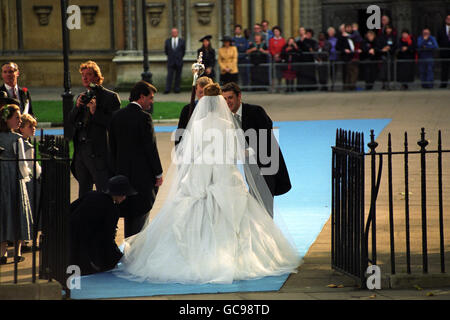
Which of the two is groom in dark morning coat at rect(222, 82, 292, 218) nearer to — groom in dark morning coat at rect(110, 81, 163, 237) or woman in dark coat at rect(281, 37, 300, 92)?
groom in dark morning coat at rect(110, 81, 163, 237)

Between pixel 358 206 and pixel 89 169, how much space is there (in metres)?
3.87

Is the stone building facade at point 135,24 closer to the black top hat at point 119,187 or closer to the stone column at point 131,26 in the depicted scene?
the stone column at point 131,26

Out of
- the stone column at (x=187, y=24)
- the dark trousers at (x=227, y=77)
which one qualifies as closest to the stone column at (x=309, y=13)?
the stone column at (x=187, y=24)

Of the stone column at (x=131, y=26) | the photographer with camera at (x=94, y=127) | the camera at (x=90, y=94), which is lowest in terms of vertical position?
the photographer with camera at (x=94, y=127)

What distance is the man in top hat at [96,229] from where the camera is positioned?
892 centimetres

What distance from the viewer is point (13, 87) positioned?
12.0 m

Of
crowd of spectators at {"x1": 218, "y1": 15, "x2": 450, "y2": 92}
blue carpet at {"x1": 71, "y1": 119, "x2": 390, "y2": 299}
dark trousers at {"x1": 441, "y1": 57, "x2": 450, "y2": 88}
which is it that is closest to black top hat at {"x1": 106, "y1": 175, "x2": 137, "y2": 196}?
blue carpet at {"x1": 71, "y1": 119, "x2": 390, "y2": 299}

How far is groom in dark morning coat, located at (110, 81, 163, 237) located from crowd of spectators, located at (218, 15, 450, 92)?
1714 centimetres

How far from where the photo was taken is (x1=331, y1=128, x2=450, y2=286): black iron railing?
809cm

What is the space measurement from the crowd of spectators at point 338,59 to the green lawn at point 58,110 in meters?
3.06

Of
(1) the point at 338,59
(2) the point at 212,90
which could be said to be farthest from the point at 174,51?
(2) the point at 212,90

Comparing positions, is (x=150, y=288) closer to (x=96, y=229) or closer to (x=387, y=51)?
(x=96, y=229)
